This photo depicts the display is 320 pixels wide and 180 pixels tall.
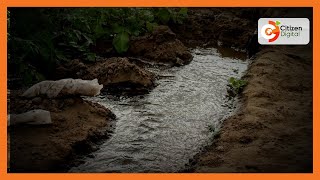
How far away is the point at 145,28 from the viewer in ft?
28.7

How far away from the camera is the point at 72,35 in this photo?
6.80 metres

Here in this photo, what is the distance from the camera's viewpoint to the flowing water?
12.9ft

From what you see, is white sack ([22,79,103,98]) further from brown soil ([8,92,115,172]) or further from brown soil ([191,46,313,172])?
brown soil ([191,46,313,172])

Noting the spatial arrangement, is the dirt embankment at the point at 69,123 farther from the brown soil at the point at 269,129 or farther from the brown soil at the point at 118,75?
the brown soil at the point at 269,129

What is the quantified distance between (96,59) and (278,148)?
4.49 meters

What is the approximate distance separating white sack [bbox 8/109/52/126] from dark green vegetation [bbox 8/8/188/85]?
0.94 m

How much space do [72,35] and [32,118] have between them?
9.92 feet

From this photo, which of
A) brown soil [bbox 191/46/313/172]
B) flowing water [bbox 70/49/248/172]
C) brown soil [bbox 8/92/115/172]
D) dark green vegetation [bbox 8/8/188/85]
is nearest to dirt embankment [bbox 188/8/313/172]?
brown soil [bbox 191/46/313/172]

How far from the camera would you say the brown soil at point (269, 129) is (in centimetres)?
350

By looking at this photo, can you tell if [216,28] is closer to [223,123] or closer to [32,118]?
[223,123]

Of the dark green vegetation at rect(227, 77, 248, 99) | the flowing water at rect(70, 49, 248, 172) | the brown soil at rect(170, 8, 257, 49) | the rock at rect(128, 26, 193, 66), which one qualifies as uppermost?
the brown soil at rect(170, 8, 257, 49)

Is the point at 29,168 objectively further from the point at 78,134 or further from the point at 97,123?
the point at 97,123

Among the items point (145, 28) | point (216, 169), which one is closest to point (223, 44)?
point (145, 28)

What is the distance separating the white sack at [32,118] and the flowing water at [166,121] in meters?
0.70
